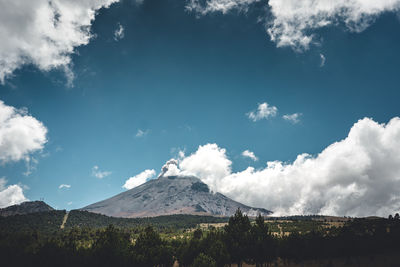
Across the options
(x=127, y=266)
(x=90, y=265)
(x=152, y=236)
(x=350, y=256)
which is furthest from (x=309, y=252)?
(x=90, y=265)

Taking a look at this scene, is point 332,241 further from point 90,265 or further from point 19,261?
point 19,261

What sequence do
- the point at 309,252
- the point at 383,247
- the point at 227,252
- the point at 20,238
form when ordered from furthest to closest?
the point at 20,238, the point at 383,247, the point at 309,252, the point at 227,252

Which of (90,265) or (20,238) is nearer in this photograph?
(90,265)

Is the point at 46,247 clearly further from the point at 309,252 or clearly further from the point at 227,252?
the point at 309,252

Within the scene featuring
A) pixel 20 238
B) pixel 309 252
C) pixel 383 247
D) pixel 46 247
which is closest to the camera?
pixel 46 247

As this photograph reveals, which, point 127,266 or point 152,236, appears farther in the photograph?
point 152,236

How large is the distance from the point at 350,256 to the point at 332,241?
7626 millimetres

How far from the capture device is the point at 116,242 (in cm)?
4600

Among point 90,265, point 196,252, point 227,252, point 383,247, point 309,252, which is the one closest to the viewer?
point 90,265

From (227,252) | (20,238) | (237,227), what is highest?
(237,227)

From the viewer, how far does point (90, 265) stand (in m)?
44.7

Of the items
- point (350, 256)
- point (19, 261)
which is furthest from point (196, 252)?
point (350, 256)

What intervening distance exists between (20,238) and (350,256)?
13733 cm

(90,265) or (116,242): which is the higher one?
(116,242)
